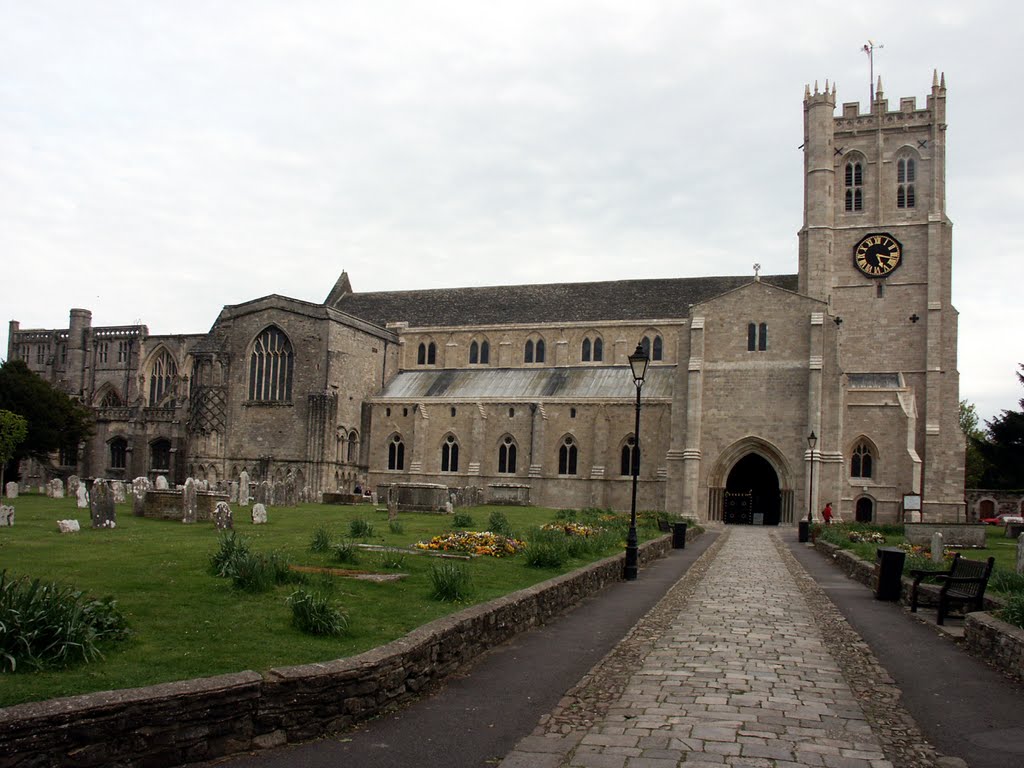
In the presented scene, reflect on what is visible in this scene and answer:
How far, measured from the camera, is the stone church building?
4619 centimetres

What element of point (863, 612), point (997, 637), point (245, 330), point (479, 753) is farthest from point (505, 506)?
point (479, 753)

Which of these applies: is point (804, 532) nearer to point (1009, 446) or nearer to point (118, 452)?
point (1009, 446)

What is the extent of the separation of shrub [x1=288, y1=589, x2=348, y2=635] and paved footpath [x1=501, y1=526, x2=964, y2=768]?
8.19ft

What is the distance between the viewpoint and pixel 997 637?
10.8 metres

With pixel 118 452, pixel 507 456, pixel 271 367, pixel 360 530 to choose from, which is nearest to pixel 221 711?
pixel 360 530

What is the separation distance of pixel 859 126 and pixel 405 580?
50537 millimetres

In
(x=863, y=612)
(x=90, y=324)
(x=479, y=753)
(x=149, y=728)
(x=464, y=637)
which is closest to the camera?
(x=149, y=728)

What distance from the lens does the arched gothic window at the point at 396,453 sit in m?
56.1

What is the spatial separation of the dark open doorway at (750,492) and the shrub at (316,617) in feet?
141

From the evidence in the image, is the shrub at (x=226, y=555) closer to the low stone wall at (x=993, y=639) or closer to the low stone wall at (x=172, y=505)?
the low stone wall at (x=993, y=639)

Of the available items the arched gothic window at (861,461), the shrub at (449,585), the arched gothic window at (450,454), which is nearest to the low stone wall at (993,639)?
the shrub at (449,585)

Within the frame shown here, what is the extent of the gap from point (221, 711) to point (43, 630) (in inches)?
77.9

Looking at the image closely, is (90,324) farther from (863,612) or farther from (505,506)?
(863,612)

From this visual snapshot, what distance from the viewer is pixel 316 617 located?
9406 millimetres
